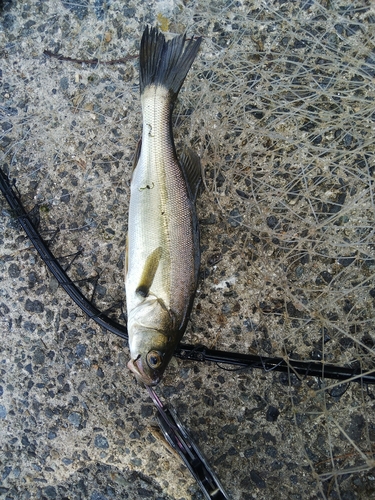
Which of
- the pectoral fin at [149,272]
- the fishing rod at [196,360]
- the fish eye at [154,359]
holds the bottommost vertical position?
the fishing rod at [196,360]

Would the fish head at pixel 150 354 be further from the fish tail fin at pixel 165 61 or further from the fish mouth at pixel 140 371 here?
the fish tail fin at pixel 165 61

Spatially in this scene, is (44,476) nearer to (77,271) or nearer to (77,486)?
(77,486)

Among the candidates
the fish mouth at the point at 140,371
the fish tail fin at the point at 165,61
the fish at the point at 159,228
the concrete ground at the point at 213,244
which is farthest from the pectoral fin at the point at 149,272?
the fish tail fin at the point at 165,61

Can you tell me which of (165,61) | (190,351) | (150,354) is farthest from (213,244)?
(165,61)

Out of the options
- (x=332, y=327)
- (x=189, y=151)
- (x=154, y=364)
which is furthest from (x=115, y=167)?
(x=332, y=327)

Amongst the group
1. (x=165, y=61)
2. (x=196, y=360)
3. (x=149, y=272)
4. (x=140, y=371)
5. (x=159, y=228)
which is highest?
(x=165, y=61)

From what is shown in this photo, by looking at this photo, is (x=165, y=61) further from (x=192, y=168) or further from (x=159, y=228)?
(x=159, y=228)

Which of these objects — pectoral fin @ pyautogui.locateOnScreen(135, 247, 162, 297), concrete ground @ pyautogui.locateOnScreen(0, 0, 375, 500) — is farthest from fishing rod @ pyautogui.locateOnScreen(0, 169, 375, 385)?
pectoral fin @ pyautogui.locateOnScreen(135, 247, 162, 297)
